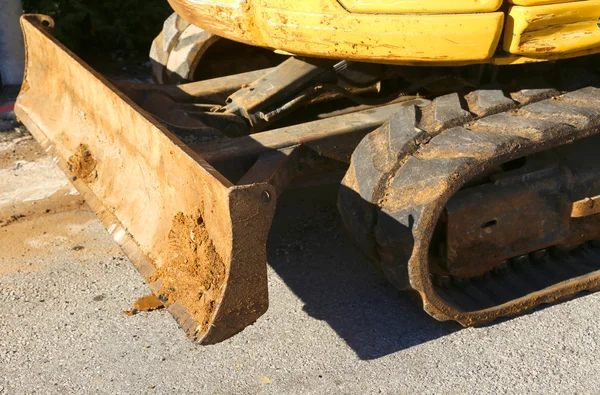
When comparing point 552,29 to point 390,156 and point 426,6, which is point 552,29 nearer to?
point 426,6

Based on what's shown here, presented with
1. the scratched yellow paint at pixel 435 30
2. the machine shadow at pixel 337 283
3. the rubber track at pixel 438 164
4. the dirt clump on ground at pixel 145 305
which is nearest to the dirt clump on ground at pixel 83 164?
the dirt clump on ground at pixel 145 305

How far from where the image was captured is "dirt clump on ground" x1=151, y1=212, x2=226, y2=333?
292cm

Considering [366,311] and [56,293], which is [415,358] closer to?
[366,311]

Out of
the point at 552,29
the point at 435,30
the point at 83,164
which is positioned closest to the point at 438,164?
the point at 435,30

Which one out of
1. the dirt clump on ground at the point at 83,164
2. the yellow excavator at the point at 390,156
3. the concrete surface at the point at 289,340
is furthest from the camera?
the dirt clump on ground at the point at 83,164

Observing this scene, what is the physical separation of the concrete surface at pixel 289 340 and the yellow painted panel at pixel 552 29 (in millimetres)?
1120

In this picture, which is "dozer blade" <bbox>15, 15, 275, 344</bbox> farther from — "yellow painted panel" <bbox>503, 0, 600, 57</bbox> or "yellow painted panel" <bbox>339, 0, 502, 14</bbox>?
"yellow painted panel" <bbox>503, 0, 600, 57</bbox>

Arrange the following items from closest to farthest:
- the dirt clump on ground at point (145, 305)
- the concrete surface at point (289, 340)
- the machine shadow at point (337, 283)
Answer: the concrete surface at point (289, 340) → the machine shadow at point (337, 283) → the dirt clump on ground at point (145, 305)

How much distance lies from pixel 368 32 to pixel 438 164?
61cm

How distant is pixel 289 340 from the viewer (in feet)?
11.2

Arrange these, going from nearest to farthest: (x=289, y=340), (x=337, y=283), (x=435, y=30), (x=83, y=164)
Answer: (x=435, y=30) < (x=289, y=340) < (x=337, y=283) < (x=83, y=164)

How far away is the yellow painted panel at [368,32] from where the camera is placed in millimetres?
3195

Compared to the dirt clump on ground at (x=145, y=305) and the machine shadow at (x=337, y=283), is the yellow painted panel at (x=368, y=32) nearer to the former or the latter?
the machine shadow at (x=337, y=283)

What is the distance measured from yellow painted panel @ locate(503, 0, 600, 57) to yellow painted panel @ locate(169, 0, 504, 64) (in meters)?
0.07
